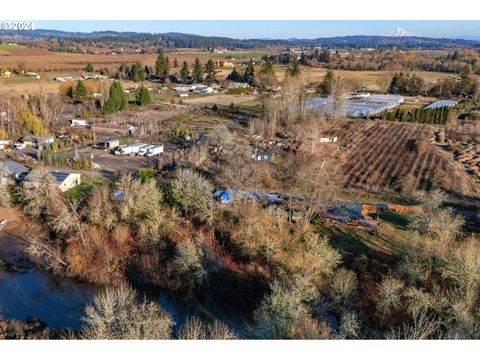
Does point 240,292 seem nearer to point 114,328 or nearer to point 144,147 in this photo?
point 114,328

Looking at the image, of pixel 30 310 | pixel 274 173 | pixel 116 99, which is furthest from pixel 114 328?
pixel 116 99

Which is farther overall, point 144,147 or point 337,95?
point 337,95

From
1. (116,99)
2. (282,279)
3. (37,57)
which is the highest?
(37,57)

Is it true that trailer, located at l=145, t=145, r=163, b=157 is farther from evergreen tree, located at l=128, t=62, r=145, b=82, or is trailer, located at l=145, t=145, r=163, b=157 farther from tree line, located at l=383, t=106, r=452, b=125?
evergreen tree, located at l=128, t=62, r=145, b=82

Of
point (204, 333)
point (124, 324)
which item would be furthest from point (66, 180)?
point (204, 333)

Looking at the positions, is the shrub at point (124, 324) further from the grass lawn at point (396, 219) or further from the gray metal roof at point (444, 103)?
the gray metal roof at point (444, 103)

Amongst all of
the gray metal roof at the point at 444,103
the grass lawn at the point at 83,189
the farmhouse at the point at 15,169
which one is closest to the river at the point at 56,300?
the grass lawn at the point at 83,189
